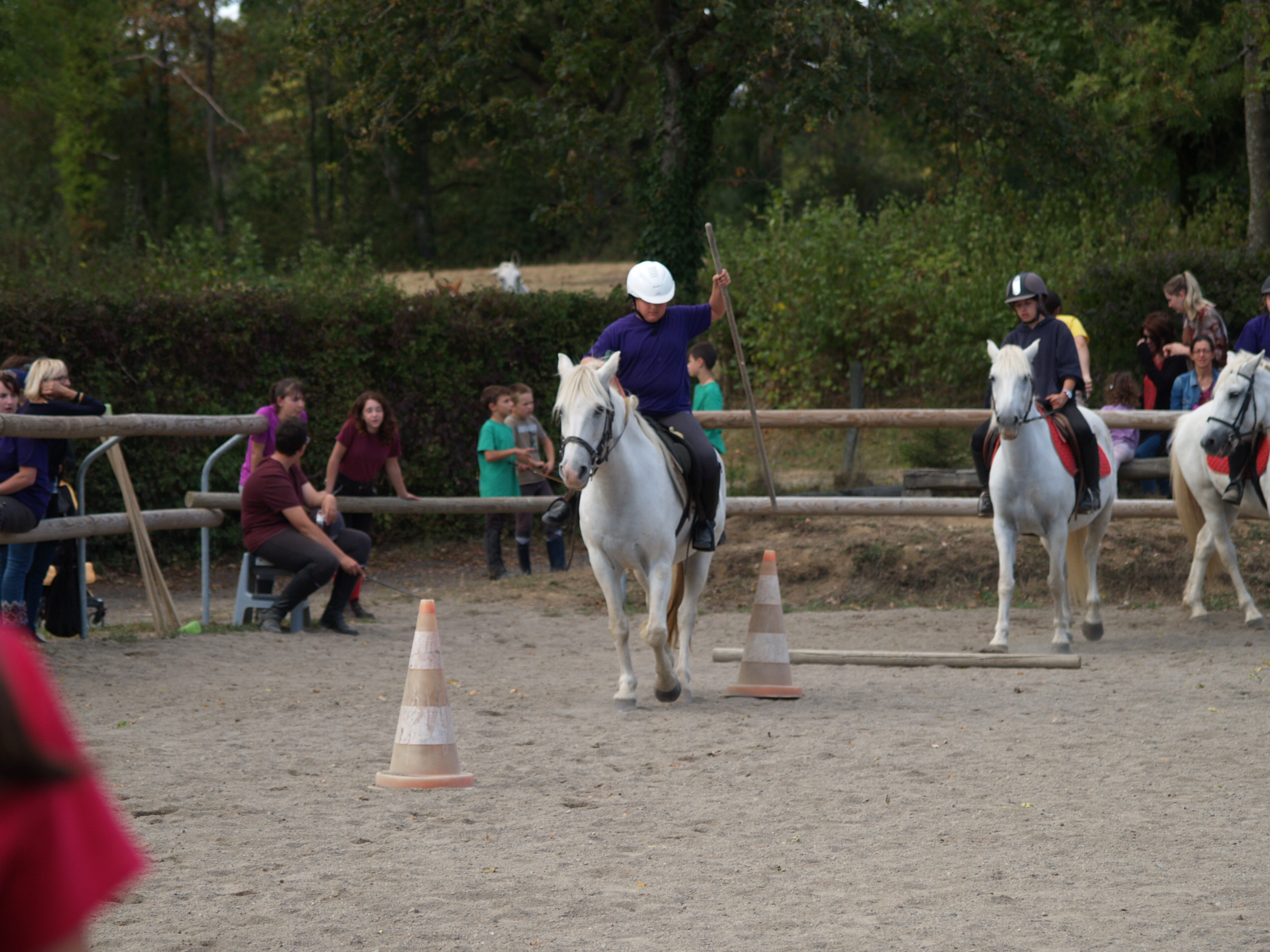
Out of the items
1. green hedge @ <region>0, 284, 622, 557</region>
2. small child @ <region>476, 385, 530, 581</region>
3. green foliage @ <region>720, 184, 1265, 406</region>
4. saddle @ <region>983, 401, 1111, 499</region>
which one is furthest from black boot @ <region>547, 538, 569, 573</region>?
green foliage @ <region>720, 184, 1265, 406</region>

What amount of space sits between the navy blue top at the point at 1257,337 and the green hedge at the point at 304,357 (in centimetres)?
735

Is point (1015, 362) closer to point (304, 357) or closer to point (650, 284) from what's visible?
point (650, 284)

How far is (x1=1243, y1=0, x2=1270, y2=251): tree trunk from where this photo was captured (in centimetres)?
1661

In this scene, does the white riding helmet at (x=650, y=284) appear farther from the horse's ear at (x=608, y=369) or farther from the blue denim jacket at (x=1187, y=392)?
the blue denim jacket at (x=1187, y=392)

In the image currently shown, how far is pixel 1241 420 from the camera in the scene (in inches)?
356

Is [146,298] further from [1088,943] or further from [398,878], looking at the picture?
[1088,943]

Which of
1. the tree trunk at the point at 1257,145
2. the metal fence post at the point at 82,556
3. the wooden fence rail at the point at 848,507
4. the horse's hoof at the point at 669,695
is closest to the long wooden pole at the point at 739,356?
the wooden fence rail at the point at 848,507

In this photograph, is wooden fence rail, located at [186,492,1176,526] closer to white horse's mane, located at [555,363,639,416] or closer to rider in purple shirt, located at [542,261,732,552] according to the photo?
rider in purple shirt, located at [542,261,732,552]

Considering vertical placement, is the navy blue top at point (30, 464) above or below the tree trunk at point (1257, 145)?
below

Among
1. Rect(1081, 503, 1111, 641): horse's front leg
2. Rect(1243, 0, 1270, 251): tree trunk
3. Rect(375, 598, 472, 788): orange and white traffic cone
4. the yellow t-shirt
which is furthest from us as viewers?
Rect(1243, 0, 1270, 251): tree trunk

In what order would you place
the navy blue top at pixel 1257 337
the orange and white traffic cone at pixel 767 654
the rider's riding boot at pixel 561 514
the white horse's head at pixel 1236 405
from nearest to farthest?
the rider's riding boot at pixel 561 514 → the orange and white traffic cone at pixel 767 654 → the white horse's head at pixel 1236 405 → the navy blue top at pixel 1257 337

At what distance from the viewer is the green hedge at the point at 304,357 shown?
40.5ft

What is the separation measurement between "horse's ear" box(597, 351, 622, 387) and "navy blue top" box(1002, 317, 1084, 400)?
10.5ft

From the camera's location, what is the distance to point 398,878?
4047mm
